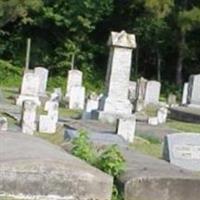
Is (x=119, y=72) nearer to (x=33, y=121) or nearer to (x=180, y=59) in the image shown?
(x=33, y=121)

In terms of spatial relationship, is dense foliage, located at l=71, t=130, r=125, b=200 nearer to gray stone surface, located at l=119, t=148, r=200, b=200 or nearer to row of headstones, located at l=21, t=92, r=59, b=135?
gray stone surface, located at l=119, t=148, r=200, b=200

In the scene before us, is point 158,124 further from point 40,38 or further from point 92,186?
point 40,38

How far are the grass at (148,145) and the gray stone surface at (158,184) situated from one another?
5.43 meters

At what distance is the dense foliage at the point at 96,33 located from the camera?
42562mm

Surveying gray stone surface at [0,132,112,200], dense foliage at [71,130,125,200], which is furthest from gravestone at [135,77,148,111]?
gray stone surface at [0,132,112,200]

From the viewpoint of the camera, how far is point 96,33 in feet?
150

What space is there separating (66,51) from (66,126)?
27.6m

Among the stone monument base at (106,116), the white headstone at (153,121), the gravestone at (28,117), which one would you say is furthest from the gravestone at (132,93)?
the gravestone at (28,117)

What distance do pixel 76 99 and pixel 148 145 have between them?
34.5ft

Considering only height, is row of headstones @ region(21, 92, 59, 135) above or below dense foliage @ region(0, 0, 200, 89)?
below

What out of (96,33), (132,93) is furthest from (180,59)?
(132,93)

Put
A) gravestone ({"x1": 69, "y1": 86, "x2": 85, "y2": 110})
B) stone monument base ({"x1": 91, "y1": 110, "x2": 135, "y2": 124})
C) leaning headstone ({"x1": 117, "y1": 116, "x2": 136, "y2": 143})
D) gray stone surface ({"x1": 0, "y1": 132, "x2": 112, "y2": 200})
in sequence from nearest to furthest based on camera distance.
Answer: gray stone surface ({"x1": 0, "y1": 132, "x2": 112, "y2": 200}) → leaning headstone ({"x1": 117, "y1": 116, "x2": 136, "y2": 143}) → stone monument base ({"x1": 91, "y1": 110, "x2": 135, "y2": 124}) → gravestone ({"x1": 69, "y1": 86, "x2": 85, "y2": 110})

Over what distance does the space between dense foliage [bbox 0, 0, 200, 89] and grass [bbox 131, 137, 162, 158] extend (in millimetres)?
25963

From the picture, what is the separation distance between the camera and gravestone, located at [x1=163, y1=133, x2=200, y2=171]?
35.5 feet
